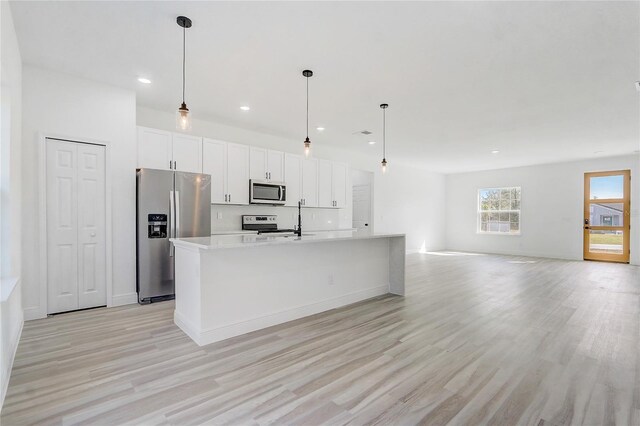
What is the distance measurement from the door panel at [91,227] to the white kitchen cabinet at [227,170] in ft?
4.65

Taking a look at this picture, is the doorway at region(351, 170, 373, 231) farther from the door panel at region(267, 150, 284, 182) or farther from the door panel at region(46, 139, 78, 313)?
the door panel at region(46, 139, 78, 313)

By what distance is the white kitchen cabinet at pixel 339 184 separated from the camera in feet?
22.1

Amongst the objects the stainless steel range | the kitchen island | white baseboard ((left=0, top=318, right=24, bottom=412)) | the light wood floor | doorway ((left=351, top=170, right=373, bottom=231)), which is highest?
doorway ((left=351, top=170, right=373, bottom=231))

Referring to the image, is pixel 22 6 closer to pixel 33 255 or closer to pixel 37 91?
pixel 37 91

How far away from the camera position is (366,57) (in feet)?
10.0

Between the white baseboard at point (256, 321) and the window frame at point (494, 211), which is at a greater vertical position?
the window frame at point (494, 211)

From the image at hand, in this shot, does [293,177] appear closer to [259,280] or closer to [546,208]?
[259,280]

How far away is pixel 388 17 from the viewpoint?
243 cm

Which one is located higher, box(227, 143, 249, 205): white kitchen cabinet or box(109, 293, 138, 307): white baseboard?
box(227, 143, 249, 205): white kitchen cabinet

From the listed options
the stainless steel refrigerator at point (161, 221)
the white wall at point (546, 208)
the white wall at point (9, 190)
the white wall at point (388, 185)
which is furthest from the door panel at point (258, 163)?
the white wall at point (546, 208)

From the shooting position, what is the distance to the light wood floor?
5.88 feet

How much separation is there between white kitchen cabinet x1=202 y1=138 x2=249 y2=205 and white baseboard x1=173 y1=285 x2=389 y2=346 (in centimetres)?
226

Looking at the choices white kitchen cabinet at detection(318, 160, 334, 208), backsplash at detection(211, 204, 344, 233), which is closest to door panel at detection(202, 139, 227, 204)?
backsplash at detection(211, 204, 344, 233)

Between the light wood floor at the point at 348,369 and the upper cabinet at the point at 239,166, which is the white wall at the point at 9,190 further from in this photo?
the upper cabinet at the point at 239,166
